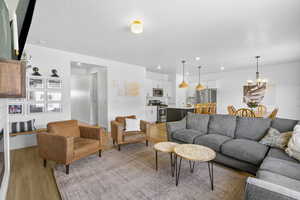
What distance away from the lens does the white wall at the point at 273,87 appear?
4875mm

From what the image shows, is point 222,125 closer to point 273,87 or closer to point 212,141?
point 212,141

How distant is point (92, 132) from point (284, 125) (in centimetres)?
349

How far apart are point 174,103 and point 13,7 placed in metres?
6.62

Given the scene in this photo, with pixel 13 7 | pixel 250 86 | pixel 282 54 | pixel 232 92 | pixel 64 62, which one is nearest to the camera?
pixel 13 7

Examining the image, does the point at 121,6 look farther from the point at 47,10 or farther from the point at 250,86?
the point at 250,86

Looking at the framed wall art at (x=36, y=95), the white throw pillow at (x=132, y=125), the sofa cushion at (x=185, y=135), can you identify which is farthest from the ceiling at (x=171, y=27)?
the sofa cushion at (x=185, y=135)

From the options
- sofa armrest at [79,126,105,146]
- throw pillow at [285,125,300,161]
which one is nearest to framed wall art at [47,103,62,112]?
sofa armrest at [79,126,105,146]

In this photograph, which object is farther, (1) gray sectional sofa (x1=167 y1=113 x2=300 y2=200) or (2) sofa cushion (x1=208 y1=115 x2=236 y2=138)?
(2) sofa cushion (x1=208 y1=115 x2=236 y2=138)

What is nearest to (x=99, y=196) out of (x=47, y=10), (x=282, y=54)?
(x=47, y=10)

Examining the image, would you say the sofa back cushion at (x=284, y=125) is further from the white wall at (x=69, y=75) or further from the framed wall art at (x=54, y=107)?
the framed wall art at (x=54, y=107)

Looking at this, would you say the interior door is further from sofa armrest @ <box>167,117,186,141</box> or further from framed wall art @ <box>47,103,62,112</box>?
sofa armrest @ <box>167,117,186,141</box>

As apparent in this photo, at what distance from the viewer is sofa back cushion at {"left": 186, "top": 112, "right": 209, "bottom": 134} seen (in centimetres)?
310

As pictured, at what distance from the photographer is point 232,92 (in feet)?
20.6

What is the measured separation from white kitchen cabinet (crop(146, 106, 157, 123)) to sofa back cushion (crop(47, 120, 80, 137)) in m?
3.61
